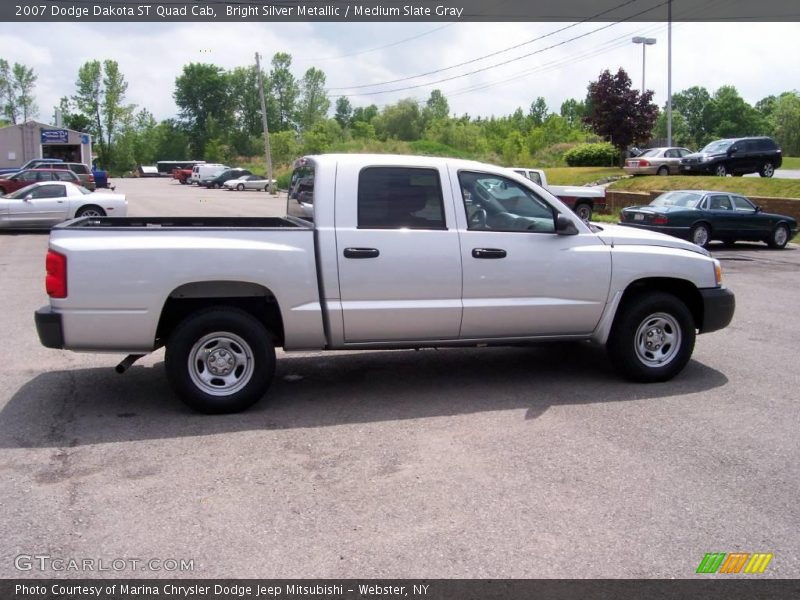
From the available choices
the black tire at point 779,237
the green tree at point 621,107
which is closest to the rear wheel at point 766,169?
the green tree at point 621,107

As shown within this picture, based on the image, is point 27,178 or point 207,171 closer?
point 27,178

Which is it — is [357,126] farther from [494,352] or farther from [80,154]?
[494,352]

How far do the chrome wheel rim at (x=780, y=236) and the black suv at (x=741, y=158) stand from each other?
11.6 m

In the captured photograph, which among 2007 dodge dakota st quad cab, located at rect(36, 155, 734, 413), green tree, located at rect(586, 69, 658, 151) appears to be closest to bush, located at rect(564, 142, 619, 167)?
green tree, located at rect(586, 69, 658, 151)

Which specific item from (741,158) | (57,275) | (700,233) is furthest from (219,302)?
(741,158)

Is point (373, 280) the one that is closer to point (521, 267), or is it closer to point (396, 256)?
point (396, 256)

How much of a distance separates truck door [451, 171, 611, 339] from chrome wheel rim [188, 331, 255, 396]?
1.80m

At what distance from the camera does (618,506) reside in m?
4.35

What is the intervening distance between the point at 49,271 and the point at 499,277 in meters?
3.50

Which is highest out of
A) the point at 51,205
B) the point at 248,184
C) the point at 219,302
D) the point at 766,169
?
the point at 248,184

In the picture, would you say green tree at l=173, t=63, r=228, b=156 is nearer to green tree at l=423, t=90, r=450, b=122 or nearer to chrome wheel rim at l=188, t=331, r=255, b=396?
green tree at l=423, t=90, r=450, b=122

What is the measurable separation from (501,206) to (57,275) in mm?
3594

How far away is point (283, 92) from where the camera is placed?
134m

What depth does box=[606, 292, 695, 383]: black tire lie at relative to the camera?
22.1 feet
